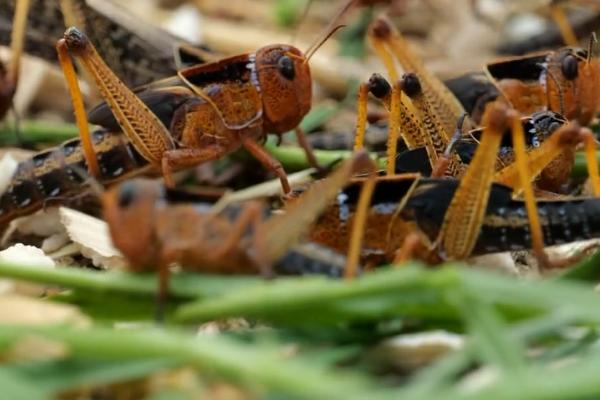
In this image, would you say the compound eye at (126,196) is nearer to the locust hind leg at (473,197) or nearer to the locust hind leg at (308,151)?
the locust hind leg at (473,197)

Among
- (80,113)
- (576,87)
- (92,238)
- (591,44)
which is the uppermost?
(591,44)

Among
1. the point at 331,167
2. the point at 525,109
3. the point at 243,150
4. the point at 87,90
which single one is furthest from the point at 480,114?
the point at 87,90

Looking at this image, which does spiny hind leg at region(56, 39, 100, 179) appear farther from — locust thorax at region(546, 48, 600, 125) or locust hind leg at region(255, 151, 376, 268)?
locust thorax at region(546, 48, 600, 125)

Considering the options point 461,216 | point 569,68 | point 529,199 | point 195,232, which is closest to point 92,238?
point 195,232

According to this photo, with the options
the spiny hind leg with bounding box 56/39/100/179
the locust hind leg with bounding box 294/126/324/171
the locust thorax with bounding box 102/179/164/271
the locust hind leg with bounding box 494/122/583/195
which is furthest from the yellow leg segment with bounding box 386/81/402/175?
the spiny hind leg with bounding box 56/39/100/179

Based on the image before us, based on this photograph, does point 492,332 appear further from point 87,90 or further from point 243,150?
point 87,90

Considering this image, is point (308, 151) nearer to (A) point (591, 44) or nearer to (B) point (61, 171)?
(B) point (61, 171)
